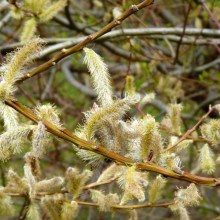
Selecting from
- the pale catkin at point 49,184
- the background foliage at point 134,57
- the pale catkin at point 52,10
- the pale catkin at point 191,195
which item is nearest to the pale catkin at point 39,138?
the pale catkin at point 191,195

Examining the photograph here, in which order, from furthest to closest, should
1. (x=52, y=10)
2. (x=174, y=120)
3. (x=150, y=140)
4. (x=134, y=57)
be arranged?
(x=134, y=57) → (x=52, y=10) → (x=174, y=120) → (x=150, y=140)

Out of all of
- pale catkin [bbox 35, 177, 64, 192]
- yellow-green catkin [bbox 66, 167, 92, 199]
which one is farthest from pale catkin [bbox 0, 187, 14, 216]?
yellow-green catkin [bbox 66, 167, 92, 199]

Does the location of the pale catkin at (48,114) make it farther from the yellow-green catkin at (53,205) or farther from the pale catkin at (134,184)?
the yellow-green catkin at (53,205)

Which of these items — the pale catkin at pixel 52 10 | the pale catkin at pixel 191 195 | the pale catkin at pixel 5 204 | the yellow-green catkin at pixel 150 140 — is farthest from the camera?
the pale catkin at pixel 52 10

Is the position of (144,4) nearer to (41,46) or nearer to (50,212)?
(41,46)

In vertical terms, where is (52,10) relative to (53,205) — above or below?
above

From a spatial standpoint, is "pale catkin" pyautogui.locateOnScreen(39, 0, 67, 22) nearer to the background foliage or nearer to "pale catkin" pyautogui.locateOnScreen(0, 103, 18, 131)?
the background foliage

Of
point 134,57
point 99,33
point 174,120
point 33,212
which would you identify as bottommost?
point 33,212

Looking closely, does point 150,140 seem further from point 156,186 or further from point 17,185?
point 17,185

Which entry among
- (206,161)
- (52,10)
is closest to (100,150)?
(206,161)

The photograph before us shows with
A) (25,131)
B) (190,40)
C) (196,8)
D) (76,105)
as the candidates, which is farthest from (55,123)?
(76,105)
